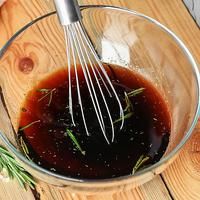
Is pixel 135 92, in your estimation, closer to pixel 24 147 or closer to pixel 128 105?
pixel 128 105

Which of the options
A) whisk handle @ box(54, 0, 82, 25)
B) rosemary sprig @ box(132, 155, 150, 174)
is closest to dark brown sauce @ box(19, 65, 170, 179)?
rosemary sprig @ box(132, 155, 150, 174)

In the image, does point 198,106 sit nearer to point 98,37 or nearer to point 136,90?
point 136,90

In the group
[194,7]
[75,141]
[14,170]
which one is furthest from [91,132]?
[194,7]

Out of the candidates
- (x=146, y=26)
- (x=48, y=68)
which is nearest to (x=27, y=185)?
(x=48, y=68)

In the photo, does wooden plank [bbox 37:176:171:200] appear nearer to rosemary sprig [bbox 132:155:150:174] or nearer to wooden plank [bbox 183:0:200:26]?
rosemary sprig [bbox 132:155:150:174]

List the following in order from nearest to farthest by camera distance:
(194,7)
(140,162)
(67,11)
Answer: (67,11), (140,162), (194,7)
